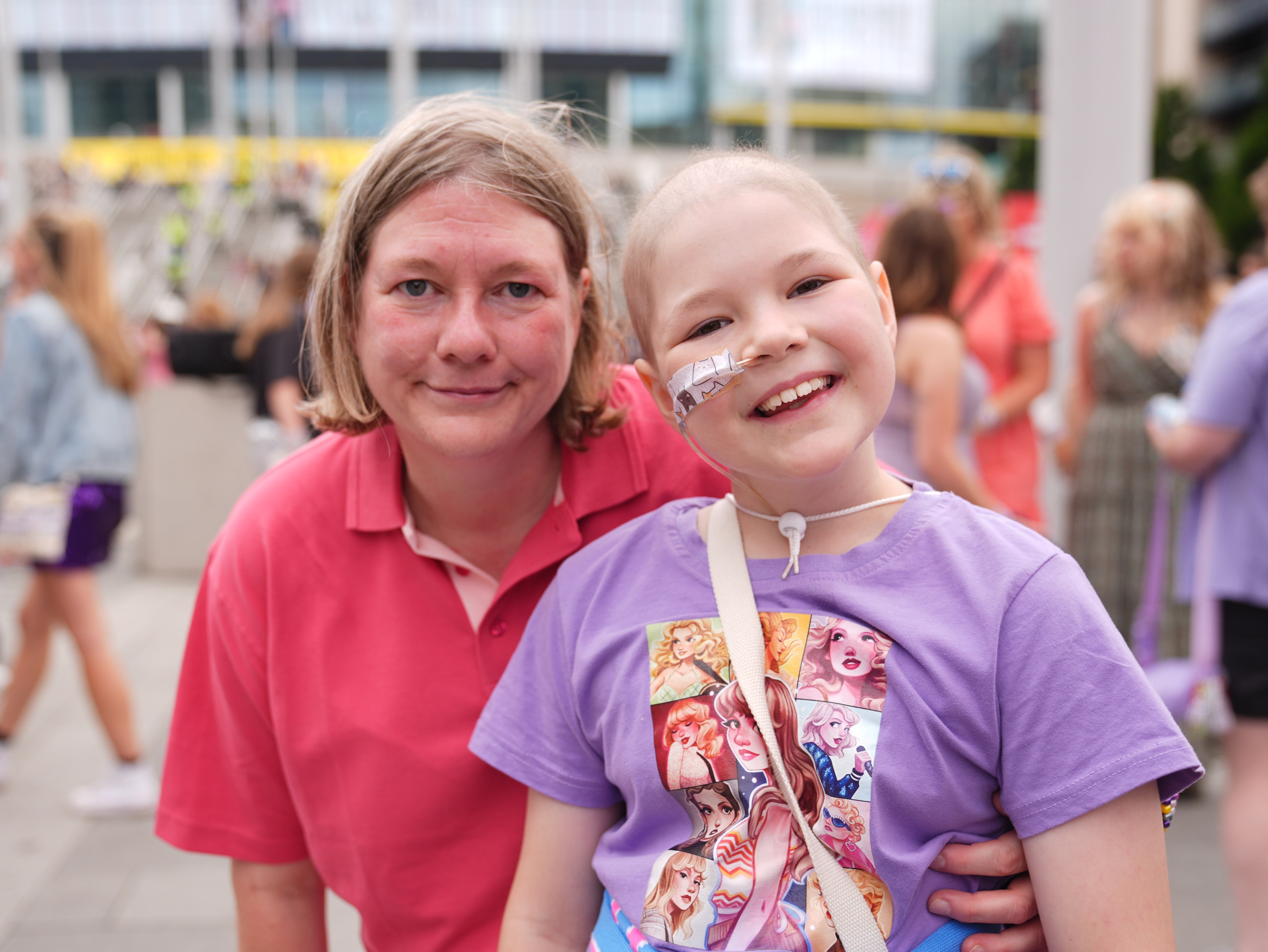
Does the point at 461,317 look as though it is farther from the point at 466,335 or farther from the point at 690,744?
the point at 690,744

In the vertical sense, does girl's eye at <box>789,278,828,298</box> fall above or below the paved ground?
above

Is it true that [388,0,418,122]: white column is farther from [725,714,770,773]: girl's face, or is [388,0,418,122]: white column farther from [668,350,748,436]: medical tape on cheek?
[725,714,770,773]: girl's face

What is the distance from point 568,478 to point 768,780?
2.13ft

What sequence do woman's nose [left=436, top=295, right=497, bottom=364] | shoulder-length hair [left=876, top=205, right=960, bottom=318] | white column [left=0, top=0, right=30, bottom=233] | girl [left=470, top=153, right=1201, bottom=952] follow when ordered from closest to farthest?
girl [left=470, top=153, right=1201, bottom=952], woman's nose [left=436, top=295, right=497, bottom=364], shoulder-length hair [left=876, top=205, right=960, bottom=318], white column [left=0, top=0, right=30, bottom=233]

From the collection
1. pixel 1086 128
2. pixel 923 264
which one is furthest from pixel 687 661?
pixel 1086 128

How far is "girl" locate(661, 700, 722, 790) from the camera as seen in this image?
1.37m

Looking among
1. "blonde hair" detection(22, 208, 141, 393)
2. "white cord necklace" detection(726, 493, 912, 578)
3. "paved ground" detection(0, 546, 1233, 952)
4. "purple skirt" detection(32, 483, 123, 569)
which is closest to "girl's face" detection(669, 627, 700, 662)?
"white cord necklace" detection(726, 493, 912, 578)

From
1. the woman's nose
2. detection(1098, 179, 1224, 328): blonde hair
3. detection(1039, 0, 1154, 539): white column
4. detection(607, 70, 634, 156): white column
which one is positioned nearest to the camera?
the woman's nose

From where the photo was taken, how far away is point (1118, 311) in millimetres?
4371

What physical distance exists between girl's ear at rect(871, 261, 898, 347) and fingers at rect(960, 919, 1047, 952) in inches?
26.8

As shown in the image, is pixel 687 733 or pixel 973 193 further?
pixel 973 193

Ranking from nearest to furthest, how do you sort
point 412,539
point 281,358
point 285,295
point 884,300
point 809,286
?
1. point 809,286
2. point 884,300
3. point 412,539
4. point 281,358
5. point 285,295

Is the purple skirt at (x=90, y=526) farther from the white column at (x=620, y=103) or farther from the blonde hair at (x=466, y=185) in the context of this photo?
the white column at (x=620, y=103)

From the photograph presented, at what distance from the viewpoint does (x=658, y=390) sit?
5.06 ft
